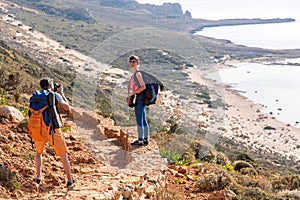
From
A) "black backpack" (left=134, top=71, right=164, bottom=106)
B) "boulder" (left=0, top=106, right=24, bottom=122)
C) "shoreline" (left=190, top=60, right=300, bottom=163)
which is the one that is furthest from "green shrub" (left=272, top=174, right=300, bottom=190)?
"shoreline" (left=190, top=60, right=300, bottom=163)

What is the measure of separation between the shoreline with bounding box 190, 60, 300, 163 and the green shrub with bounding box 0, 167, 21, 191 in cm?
2982

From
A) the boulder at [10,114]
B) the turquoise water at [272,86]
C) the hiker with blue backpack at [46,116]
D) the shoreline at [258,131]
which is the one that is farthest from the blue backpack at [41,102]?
the turquoise water at [272,86]

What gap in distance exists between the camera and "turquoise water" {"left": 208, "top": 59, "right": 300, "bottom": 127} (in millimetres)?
50375

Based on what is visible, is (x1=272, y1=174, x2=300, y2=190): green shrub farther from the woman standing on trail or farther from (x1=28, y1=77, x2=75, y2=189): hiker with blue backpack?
(x1=28, y1=77, x2=75, y2=189): hiker with blue backpack

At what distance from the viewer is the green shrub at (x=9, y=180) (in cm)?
514

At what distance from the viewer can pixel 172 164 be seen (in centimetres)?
756

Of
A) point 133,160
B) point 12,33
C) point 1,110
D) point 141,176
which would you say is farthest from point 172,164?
point 12,33

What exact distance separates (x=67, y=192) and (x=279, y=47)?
124m

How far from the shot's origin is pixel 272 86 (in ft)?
207

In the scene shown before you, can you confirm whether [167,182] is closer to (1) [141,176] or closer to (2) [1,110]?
(1) [141,176]

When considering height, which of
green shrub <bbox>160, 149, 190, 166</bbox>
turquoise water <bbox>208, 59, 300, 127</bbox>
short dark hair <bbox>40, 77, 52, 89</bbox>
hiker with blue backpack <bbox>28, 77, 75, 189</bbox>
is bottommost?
turquoise water <bbox>208, 59, 300, 127</bbox>

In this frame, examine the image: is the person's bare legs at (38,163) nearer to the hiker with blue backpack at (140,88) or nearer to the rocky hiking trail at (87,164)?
the rocky hiking trail at (87,164)

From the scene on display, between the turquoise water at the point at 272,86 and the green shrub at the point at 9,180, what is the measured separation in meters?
39.5

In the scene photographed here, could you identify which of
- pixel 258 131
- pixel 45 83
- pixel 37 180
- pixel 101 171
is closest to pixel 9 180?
pixel 37 180
